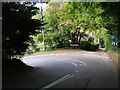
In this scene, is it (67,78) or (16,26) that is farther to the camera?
(16,26)

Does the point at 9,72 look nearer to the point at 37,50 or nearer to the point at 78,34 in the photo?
the point at 37,50

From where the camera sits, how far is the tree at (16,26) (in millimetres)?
9172

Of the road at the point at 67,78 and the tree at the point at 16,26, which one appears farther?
the tree at the point at 16,26

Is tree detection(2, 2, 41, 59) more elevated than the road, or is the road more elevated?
tree detection(2, 2, 41, 59)

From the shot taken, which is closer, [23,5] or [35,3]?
[23,5]

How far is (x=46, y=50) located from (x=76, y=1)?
71.9 ft

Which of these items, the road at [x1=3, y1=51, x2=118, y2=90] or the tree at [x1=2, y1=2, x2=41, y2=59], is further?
the tree at [x1=2, y1=2, x2=41, y2=59]

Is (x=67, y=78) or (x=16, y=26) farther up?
(x=16, y=26)

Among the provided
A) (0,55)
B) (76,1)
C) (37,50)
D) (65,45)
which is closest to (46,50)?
(37,50)

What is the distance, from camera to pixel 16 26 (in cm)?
994

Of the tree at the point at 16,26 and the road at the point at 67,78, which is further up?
the tree at the point at 16,26

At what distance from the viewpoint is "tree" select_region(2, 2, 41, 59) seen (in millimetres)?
9172

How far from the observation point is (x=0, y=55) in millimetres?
8484

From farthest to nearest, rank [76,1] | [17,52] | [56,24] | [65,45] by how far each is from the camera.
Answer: [65,45], [56,24], [76,1], [17,52]
